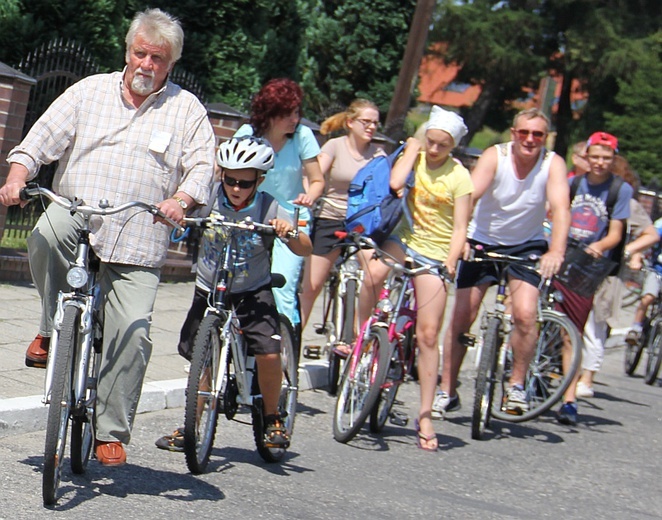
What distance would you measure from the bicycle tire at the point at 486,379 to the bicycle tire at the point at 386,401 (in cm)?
56

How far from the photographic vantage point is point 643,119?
31.5 metres

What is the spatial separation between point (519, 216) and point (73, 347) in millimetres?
3851

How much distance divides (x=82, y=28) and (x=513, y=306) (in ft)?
22.8

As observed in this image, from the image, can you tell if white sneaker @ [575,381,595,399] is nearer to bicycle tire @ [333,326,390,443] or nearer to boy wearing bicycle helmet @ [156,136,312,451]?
bicycle tire @ [333,326,390,443]

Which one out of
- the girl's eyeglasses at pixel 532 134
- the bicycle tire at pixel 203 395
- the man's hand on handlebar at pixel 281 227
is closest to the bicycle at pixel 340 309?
the girl's eyeglasses at pixel 532 134

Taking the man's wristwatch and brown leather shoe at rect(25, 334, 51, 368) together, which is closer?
the man's wristwatch

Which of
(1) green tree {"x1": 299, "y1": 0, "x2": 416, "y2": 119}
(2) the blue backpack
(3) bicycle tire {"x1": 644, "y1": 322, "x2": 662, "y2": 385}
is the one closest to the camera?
(2) the blue backpack

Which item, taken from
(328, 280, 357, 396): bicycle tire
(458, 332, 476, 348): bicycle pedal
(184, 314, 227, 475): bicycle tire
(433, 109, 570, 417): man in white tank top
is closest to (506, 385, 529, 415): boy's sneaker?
(433, 109, 570, 417): man in white tank top

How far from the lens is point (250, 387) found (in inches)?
248

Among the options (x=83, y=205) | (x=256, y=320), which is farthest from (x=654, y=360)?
(x=83, y=205)

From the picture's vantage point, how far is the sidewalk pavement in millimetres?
6328

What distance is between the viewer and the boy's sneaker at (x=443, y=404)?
8680mm

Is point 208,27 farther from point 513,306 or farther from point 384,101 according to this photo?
point 513,306

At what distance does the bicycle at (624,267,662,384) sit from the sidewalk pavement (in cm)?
326
